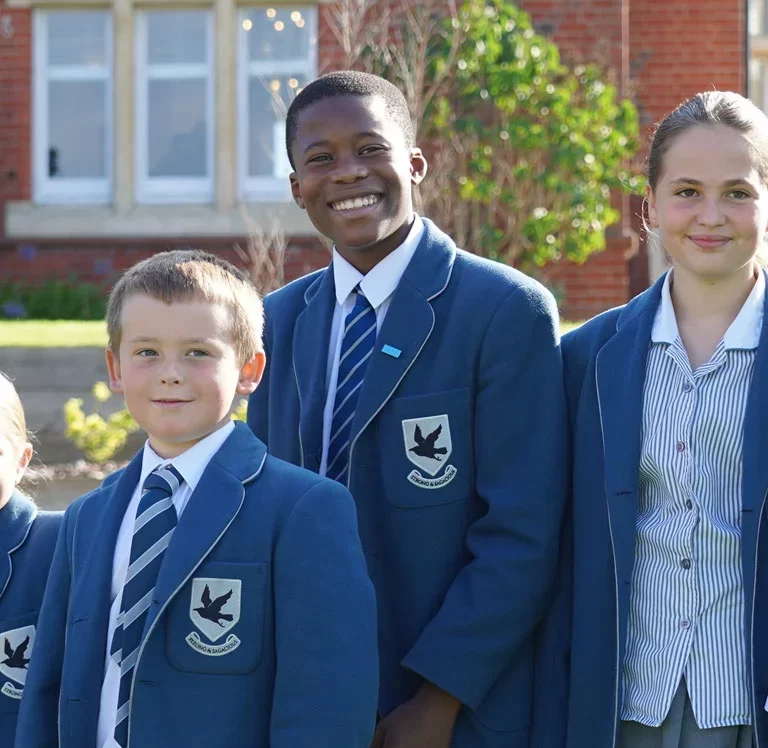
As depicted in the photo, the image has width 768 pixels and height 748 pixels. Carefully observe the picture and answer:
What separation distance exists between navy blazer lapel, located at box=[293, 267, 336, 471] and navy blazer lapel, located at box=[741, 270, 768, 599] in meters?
0.89

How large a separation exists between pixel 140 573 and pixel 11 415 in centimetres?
79

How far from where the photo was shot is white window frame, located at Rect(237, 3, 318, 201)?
35.0 feet

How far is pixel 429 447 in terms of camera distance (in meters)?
2.68

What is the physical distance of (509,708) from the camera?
2670 millimetres

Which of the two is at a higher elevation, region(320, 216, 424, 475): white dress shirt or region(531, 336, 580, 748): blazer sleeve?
region(320, 216, 424, 475): white dress shirt

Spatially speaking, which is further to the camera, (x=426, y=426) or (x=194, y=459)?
(x=426, y=426)

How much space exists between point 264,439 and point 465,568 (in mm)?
670

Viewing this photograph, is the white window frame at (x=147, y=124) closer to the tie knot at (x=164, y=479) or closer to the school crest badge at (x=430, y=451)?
the school crest badge at (x=430, y=451)

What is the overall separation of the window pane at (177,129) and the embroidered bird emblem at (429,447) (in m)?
8.75

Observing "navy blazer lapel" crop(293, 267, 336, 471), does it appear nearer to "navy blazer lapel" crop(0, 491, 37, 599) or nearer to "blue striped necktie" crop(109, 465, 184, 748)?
"blue striped necktie" crop(109, 465, 184, 748)

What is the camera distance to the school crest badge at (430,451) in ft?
8.79

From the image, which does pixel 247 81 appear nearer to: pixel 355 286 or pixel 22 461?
pixel 22 461

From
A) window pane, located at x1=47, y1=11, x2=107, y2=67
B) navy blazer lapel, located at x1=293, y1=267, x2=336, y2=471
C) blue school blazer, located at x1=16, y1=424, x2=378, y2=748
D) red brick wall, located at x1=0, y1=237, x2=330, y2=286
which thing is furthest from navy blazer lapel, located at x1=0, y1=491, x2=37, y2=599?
window pane, located at x1=47, y1=11, x2=107, y2=67

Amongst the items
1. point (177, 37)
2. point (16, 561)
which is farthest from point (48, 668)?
point (177, 37)
